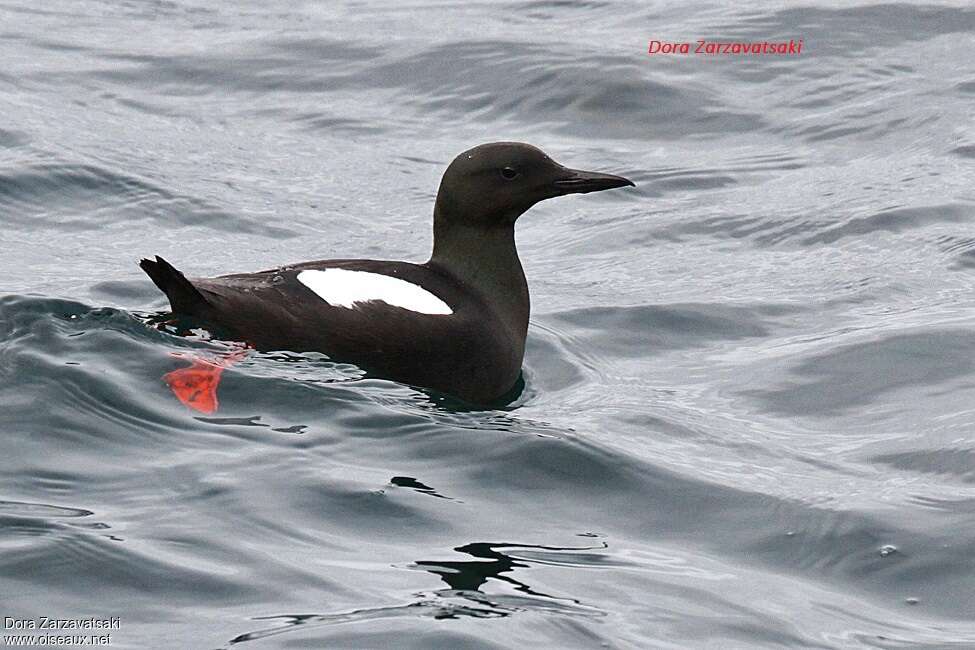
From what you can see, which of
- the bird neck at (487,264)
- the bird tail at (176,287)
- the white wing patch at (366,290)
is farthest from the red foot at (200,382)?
the bird neck at (487,264)

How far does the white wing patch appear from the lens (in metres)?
6.25

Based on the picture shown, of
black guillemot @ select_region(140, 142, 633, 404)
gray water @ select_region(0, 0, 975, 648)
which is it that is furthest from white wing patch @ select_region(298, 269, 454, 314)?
gray water @ select_region(0, 0, 975, 648)

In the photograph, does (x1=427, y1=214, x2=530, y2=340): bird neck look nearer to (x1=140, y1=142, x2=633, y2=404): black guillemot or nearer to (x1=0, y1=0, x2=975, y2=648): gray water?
(x1=140, y1=142, x2=633, y2=404): black guillemot

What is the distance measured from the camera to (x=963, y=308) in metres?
7.91

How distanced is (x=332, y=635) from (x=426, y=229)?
5352 millimetres

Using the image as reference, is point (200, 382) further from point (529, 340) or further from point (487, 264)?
point (529, 340)

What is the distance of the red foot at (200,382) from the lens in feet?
19.0

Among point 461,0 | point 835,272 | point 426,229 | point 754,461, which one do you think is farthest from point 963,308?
point 461,0

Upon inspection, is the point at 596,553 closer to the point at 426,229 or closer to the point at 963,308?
the point at 963,308

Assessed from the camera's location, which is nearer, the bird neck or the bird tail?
the bird tail

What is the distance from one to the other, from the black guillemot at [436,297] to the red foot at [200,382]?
0.16 metres

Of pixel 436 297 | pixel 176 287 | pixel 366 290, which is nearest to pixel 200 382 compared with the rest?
pixel 176 287

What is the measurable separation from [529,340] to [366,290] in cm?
142

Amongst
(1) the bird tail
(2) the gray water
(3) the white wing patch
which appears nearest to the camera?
(2) the gray water
